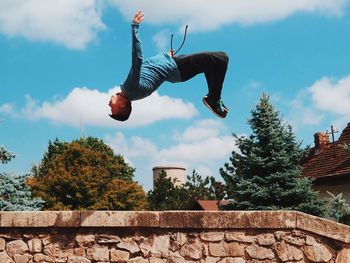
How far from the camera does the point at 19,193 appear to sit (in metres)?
13.7

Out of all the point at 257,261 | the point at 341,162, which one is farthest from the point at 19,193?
the point at 341,162

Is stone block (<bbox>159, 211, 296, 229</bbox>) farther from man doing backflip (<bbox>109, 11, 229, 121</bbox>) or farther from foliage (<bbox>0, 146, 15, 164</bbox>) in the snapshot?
foliage (<bbox>0, 146, 15, 164</bbox>)

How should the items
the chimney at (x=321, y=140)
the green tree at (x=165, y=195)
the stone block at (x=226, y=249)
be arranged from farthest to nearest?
the green tree at (x=165, y=195) < the chimney at (x=321, y=140) < the stone block at (x=226, y=249)

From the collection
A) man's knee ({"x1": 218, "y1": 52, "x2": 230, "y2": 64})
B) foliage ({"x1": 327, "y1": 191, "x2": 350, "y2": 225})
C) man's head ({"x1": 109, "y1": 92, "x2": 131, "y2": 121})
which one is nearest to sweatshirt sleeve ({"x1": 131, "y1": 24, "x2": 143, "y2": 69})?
man's head ({"x1": 109, "y1": 92, "x2": 131, "y2": 121})

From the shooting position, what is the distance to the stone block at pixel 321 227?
661 cm

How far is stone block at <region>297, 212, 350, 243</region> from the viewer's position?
21.7ft

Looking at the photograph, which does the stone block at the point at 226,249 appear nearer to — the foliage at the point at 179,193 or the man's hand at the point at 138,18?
the man's hand at the point at 138,18

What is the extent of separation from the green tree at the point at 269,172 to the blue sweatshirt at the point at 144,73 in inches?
325

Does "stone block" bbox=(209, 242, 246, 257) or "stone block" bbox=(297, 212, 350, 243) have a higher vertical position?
"stone block" bbox=(297, 212, 350, 243)

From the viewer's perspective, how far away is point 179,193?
2955 cm

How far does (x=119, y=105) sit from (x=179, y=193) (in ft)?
80.7

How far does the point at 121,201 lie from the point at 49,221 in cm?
2382

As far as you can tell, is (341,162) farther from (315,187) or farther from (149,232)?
(149,232)

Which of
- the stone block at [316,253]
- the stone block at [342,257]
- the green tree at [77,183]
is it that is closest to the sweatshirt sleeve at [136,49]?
the stone block at [316,253]
